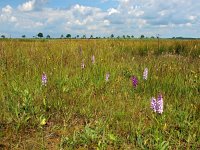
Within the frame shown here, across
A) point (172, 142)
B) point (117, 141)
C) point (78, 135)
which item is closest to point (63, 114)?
point (78, 135)

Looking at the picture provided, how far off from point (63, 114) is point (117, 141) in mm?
865

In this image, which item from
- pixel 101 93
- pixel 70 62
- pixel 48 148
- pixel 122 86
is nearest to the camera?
pixel 48 148

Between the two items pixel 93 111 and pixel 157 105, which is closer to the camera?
pixel 157 105

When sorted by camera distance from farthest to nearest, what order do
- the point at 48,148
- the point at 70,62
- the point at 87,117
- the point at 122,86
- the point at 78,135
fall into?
the point at 70,62 < the point at 122,86 < the point at 87,117 < the point at 78,135 < the point at 48,148

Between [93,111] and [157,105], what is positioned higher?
[157,105]

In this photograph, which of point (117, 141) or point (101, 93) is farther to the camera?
point (101, 93)

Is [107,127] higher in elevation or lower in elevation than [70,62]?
lower

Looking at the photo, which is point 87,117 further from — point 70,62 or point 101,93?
point 70,62

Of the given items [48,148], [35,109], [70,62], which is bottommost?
[48,148]

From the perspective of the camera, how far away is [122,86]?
16.1 feet

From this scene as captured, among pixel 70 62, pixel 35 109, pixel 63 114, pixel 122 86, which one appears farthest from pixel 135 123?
pixel 70 62

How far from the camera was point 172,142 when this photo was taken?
3129 millimetres

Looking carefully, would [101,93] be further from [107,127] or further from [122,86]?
[107,127]

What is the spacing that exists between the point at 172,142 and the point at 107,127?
26.9 inches
